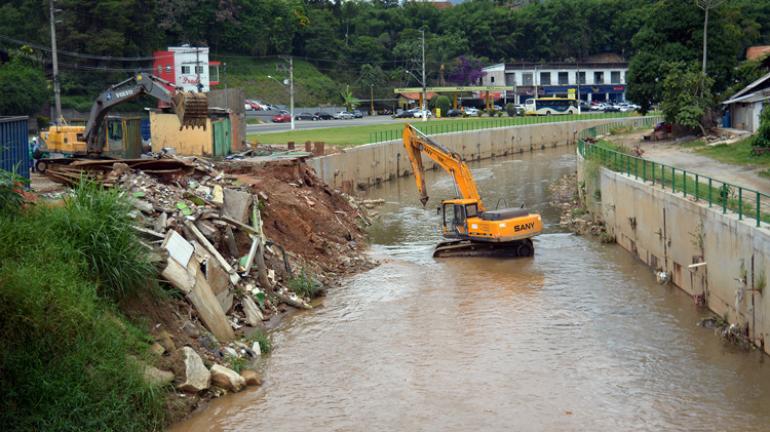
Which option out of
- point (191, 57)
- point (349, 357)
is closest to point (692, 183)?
point (349, 357)

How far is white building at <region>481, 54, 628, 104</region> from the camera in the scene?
12550cm

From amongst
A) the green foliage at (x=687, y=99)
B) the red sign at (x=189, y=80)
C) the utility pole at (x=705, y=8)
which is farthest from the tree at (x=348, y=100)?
the green foliage at (x=687, y=99)

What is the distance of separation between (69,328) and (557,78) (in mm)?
115653

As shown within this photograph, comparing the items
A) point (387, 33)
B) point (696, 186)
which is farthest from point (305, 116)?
point (696, 186)

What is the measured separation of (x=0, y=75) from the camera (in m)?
70.1

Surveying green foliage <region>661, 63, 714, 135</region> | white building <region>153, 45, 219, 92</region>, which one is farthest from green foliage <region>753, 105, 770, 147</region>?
white building <region>153, 45, 219, 92</region>

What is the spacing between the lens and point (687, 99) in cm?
5000

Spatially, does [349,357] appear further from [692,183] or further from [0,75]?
[0,75]

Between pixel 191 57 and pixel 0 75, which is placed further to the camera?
pixel 191 57

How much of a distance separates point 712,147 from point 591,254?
1512cm

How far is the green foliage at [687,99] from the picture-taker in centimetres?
4966

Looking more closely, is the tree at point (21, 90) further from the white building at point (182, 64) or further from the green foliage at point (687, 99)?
the green foliage at point (687, 99)

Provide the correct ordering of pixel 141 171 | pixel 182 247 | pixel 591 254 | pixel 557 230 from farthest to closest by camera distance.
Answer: pixel 557 230
pixel 591 254
pixel 141 171
pixel 182 247

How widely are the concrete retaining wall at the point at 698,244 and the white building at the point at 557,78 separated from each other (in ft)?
296
